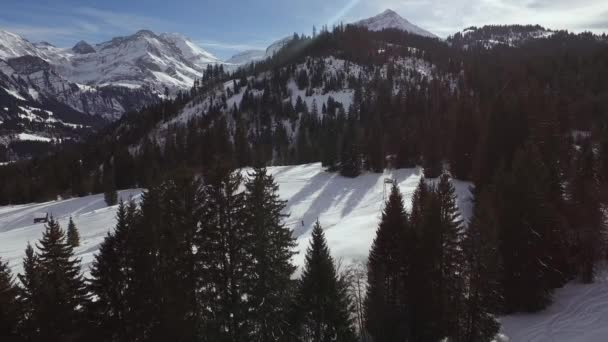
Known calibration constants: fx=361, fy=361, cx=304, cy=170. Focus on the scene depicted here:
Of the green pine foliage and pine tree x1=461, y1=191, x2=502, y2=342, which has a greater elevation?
the green pine foliage

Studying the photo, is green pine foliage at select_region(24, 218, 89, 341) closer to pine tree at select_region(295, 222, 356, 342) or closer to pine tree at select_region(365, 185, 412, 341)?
A: pine tree at select_region(295, 222, 356, 342)

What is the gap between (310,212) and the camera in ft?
175

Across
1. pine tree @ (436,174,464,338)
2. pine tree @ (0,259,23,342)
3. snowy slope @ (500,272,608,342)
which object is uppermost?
pine tree @ (0,259,23,342)

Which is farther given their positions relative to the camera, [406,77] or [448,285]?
[406,77]

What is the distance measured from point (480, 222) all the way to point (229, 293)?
14393 mm

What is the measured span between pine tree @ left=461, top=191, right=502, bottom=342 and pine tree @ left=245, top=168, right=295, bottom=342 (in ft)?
34.1

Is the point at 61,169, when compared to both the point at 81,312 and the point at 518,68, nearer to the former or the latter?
the point at 81,312

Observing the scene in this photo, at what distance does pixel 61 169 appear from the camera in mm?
95812

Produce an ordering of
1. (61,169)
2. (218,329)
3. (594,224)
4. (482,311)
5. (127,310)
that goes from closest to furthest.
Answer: (127,310) → (218,329) → (482,311) → (594,224) → (61,169)

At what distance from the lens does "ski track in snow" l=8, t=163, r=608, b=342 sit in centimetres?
2288

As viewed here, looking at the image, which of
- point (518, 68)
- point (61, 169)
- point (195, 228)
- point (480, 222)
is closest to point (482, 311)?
point (480, 222)

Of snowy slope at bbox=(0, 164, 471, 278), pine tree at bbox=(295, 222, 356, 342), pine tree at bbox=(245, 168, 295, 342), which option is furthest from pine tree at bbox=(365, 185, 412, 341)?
snowy slope at bbox=(0, 164, 471, 278)

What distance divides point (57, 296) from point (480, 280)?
66.9 ft

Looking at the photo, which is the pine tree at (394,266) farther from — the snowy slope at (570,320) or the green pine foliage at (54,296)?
the green pine foliage at (54,296)
